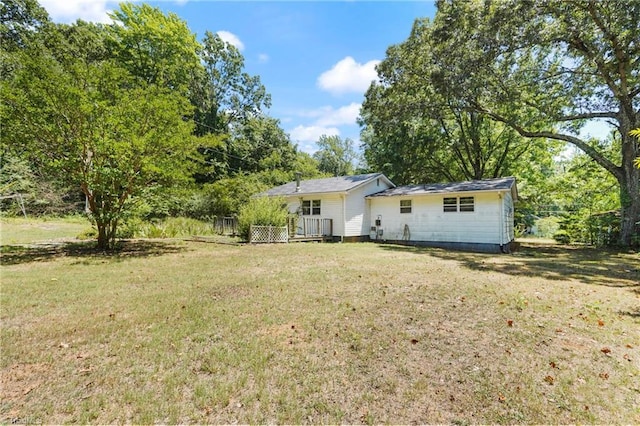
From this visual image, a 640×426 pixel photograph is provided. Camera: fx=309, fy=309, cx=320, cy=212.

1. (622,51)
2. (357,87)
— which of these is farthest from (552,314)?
(357,87)

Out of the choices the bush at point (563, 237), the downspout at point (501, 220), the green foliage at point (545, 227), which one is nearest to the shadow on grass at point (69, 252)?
the downspout at point (501, 220)

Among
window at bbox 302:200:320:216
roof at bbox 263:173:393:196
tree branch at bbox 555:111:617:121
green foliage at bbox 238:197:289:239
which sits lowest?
green foliage at bbox 238:197:289:239

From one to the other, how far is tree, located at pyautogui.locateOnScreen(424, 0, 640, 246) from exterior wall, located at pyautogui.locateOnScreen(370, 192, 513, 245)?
547cm

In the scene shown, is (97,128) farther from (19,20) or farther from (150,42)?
(19,20)

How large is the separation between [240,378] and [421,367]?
1798 mm

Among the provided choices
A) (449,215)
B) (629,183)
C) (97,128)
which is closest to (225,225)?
(97,128)

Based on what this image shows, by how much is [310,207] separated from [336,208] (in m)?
1.97

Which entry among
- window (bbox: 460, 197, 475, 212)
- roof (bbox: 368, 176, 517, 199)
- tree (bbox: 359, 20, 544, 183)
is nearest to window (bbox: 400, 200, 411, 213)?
roof (bbox: 368, 176, 517, 199)

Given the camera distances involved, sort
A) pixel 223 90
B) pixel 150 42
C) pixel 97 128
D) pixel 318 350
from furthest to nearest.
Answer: pixel 223 90
pixel 150 42
pixel 97 128
pixel 318 350

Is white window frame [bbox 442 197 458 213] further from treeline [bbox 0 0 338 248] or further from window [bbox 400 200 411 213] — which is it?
treeline [bbox 0 0 338 248]

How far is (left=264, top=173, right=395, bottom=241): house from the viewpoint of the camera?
661 inches

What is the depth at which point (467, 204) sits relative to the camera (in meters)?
14.5

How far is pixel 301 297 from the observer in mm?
5504

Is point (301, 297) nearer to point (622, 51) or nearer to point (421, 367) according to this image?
point (421, 367)
